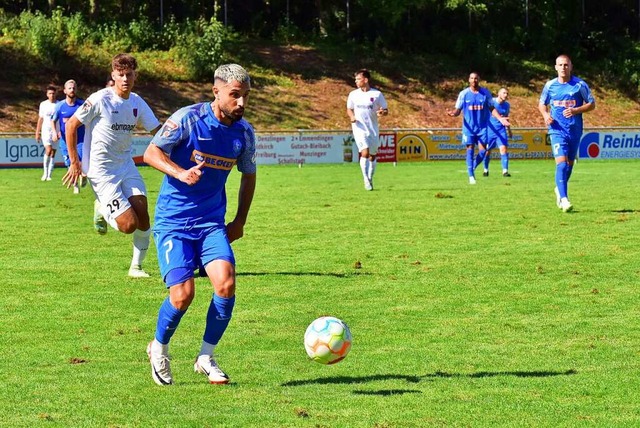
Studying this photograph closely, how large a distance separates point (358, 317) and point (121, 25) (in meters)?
45.3

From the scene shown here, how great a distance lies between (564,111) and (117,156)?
839 cm

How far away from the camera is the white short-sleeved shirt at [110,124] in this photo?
36.8ft

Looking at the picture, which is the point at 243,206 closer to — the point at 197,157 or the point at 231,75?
the point at 197,157

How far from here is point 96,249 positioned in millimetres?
13945

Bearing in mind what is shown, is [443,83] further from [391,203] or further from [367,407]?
[367,407]

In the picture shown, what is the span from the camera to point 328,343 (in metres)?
6.91

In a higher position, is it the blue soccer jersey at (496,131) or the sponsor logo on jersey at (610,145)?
the blue soccer jersey at (496,131)

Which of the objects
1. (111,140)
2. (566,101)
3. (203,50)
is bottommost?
(111,140)

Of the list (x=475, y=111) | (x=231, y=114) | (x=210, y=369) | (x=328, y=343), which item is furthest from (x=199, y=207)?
(x=475, y=111)

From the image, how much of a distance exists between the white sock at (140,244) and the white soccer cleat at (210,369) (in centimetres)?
441

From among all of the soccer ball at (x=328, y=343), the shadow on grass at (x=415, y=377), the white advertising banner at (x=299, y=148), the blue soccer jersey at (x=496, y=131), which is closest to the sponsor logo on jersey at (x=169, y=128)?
the soccer ball at (x=328, y=343)

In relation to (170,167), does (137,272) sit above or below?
below

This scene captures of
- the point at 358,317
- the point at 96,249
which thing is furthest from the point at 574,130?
the point at 358,317

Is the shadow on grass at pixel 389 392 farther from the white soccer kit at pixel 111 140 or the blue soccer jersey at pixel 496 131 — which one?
the blue soccer jersey at pixel 496 131
